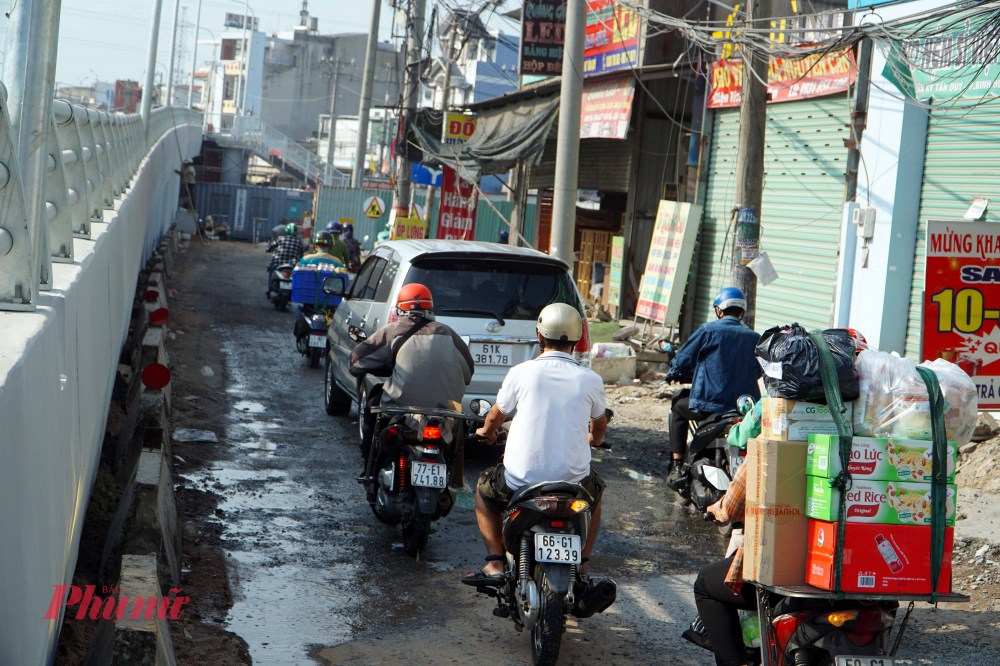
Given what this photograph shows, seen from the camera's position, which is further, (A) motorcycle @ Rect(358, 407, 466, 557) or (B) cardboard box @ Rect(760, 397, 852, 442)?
(A) motorcycle @ Rect(358, 407, 466, 557)

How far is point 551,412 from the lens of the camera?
4535 millimetres

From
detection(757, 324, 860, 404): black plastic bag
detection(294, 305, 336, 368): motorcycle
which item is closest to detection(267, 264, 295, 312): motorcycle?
detection(294, 305, 336, 368): motorcycle

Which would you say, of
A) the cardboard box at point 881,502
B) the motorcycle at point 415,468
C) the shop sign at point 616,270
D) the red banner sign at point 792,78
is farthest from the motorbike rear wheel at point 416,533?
the shop sign at point 616,270

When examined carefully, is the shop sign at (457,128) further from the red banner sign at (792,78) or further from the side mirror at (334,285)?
the side mirror at (334,285)

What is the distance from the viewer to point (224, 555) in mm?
5648

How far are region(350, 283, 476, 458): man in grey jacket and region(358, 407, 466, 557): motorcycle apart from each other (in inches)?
5.0

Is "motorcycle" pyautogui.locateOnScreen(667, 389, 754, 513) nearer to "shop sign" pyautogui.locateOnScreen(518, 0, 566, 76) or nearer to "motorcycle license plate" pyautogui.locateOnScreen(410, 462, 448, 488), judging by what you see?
"motorcycle license plate" pyautogui.locateOnScreen(410, 462, 448, 488)

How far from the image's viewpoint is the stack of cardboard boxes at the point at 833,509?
3.41 m

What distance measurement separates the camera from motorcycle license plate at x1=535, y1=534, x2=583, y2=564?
4277 mm

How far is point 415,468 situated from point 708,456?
93.2 inches

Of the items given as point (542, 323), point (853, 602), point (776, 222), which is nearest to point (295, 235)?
point (776, 222)

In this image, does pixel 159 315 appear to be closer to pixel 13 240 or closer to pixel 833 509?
pixel 13 240

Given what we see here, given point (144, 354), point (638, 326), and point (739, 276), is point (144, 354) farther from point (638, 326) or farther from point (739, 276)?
point (638, 326)

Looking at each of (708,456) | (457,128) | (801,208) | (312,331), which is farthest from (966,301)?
(457,128)
